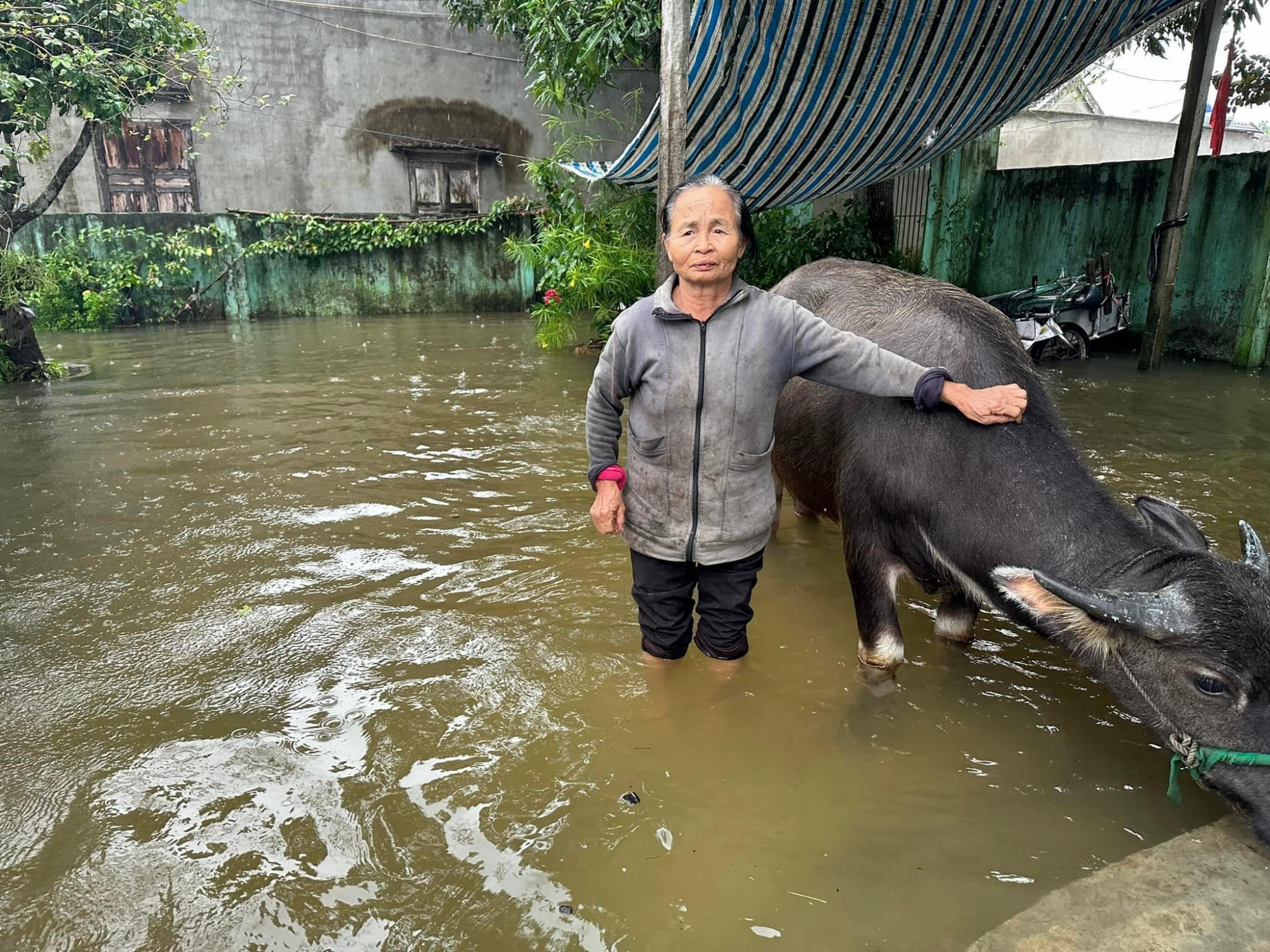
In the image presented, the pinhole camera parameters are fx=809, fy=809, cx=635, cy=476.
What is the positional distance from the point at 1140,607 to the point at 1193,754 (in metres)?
0.40

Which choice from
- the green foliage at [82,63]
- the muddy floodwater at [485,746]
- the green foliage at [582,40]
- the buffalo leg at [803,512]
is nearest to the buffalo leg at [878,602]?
the muddy floodwater at [485,746]

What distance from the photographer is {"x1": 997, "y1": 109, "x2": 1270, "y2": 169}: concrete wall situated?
51.0ft

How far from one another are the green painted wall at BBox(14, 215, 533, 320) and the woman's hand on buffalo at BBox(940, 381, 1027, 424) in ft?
41.5

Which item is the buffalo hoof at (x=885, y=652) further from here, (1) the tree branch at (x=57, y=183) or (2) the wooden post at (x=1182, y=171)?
(1) the tree branch at (x=57, y=183)

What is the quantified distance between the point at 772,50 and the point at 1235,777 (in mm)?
4943

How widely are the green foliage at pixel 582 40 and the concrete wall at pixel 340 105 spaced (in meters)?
5.53

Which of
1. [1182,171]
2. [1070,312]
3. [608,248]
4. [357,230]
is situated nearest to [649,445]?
[608,248]

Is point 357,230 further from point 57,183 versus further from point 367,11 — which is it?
point 57,183

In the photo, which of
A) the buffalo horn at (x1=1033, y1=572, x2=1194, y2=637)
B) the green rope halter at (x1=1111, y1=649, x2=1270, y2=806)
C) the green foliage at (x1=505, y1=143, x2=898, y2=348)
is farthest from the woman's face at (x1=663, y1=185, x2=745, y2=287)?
the green foliage at (x1=505, y1=143, x2=898, y2=348)

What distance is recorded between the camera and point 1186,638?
196cm

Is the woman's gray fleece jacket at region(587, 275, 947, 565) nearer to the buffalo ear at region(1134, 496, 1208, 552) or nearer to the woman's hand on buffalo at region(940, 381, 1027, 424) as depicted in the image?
the woman's hand on buffalo at region(940, 381, 1027, 424)

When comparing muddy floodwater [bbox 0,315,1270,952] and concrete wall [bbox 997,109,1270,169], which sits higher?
concrete wall [bbox 997,109,1270,169]

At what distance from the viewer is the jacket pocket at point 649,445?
2.43 meters

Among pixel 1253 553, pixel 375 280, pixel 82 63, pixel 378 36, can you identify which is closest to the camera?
pixel 1253 553
